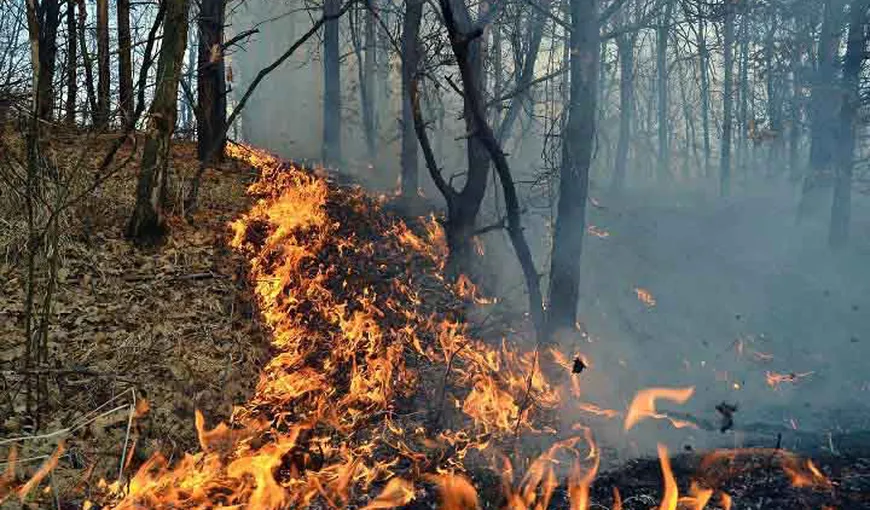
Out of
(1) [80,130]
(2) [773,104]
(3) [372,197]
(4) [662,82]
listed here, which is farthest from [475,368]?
(4) [662,82]

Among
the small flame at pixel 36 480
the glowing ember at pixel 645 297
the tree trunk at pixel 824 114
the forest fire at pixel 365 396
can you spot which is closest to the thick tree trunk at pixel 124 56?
the forest fire at pixel 365 396

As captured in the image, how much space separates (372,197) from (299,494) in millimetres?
7601

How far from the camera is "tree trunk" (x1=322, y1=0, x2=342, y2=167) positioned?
18.2 meters

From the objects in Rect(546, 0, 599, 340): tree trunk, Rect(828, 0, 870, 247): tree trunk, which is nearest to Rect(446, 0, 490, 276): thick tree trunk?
Rect(546, 0, 599, 340): tree trunk

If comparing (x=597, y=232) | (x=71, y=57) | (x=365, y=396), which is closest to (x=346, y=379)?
(x=365, y=396)

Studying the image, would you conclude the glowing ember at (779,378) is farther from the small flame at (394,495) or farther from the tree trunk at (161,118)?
the tree trunk at (161,118)

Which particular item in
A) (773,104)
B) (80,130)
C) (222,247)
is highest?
(773,104)

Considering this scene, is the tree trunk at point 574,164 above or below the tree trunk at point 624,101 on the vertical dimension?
below

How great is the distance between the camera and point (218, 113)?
942 cm

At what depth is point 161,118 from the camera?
273 inches

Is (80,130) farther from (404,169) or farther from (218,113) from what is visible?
(404,169)

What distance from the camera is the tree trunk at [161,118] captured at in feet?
22.8

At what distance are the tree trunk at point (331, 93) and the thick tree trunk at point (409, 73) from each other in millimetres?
4405

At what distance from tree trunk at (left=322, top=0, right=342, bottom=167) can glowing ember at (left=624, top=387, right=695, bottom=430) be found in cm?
1235
